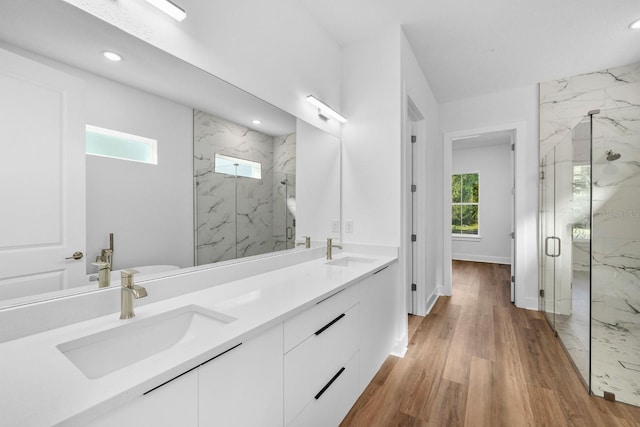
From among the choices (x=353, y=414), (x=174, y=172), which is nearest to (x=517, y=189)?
(x=353, y=414)

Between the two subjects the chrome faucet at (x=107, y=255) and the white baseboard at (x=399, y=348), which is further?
the white baseboard at (x=399, y=348)

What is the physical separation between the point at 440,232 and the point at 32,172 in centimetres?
412

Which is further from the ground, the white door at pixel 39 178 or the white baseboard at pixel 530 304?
the white door at pixel 39 178

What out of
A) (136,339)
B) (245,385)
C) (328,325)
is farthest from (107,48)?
(328,325)

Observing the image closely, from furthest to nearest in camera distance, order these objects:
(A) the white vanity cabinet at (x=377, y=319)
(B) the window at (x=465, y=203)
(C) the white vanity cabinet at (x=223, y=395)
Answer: (B) the window at (x=465, y=203)
(A) the white vanity cabinet at (x=377, y=319)
(C) the white vanity cabinet at (x=223, y=395)

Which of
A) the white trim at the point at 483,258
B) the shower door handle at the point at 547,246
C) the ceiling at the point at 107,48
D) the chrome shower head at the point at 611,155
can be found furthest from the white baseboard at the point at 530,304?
the ceiling at the point at 107,48

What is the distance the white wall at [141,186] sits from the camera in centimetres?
98

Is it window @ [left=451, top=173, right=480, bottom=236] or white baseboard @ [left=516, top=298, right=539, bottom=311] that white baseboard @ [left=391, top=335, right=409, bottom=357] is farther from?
window @ [left=451, top=173, right=480, bottom=236]

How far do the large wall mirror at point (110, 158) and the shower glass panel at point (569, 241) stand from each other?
94.7 inches

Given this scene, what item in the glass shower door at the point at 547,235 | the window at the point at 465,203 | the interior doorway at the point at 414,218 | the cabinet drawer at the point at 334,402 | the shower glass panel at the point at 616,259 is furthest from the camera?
the window at the point at 465,203

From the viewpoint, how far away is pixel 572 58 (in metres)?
2.83

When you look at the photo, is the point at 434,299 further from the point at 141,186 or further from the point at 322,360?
the point at 141,186

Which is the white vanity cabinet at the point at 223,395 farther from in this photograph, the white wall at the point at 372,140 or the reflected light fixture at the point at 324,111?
the reflected light fixture at the point at 324,111

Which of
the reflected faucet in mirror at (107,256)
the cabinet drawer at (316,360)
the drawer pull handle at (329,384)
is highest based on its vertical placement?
the reflected faucet in mirror at (107,256)
